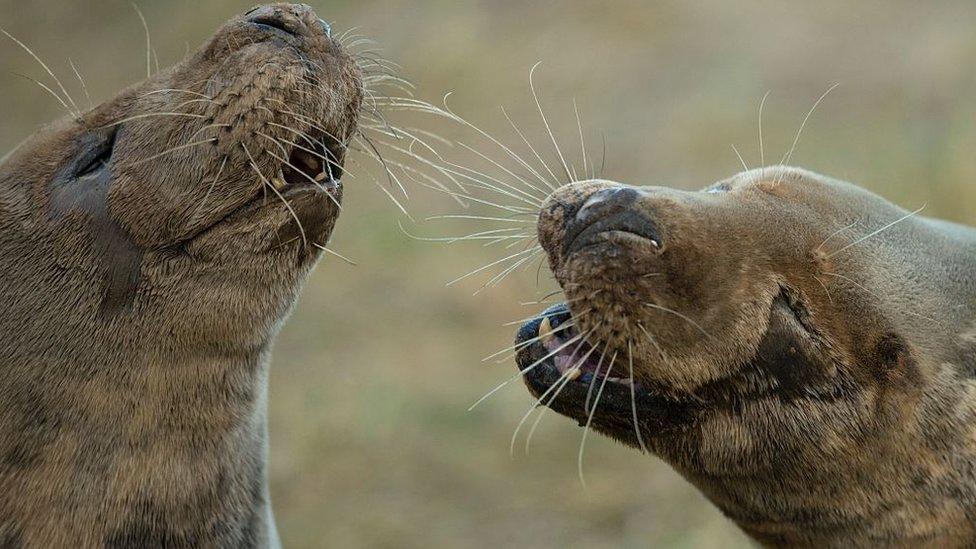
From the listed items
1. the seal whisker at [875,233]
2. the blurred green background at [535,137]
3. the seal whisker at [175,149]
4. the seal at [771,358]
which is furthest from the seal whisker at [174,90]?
the blurred green background at [535,137]

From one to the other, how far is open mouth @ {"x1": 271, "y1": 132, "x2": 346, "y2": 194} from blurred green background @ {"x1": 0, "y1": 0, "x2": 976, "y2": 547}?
9.94 ft

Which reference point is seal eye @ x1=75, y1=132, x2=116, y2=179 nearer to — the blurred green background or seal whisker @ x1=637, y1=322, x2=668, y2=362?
seal whisker @ x1=637, y1=322, x2=668, y2=362

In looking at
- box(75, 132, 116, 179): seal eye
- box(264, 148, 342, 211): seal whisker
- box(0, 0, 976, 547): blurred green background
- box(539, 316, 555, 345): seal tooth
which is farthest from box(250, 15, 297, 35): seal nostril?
box(0, 0, 976, 547): blurred green background

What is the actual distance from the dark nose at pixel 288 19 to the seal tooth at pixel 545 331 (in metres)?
0.92

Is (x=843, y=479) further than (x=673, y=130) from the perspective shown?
No

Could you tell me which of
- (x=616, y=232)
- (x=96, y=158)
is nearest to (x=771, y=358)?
(x=616, y=232)

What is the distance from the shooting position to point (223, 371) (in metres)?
3.03

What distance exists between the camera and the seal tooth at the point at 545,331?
3100mm

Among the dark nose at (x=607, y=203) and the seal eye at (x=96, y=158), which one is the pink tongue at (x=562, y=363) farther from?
the seal eye at (x=96, y=158)

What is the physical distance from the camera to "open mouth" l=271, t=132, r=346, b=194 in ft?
9.72

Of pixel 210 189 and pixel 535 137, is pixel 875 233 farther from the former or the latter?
pixel 535 137

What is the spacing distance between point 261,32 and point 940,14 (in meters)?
6.42

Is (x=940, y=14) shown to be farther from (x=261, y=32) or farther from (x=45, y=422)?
(x=45, y=422)

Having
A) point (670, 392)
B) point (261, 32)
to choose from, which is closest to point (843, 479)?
point (670, 392)
